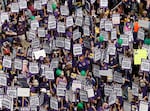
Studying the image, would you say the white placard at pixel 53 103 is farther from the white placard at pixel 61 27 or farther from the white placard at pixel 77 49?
the white placard at pixel 61 27

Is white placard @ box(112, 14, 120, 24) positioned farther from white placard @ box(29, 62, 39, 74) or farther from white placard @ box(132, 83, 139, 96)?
white placard @ box(29, 62, 39, 74)

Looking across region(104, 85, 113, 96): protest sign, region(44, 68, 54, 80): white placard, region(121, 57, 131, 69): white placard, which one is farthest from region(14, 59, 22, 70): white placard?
region(121, 57, 131, 69): white placard

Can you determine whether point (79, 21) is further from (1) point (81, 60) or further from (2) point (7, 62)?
(2) point (7, 62)

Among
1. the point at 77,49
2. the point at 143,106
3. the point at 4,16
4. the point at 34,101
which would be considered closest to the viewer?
the point at 143,106

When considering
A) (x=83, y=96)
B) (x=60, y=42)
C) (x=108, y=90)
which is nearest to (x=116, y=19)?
(x=60, y=42)

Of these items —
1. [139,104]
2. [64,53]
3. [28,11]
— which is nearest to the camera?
[139,104]

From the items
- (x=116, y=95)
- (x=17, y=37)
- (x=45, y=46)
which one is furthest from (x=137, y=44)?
(x=17, y=37)

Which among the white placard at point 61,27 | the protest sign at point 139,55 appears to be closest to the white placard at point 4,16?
the white placard at point 61,27

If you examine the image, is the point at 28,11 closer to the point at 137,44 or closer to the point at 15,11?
the point at 15,11
